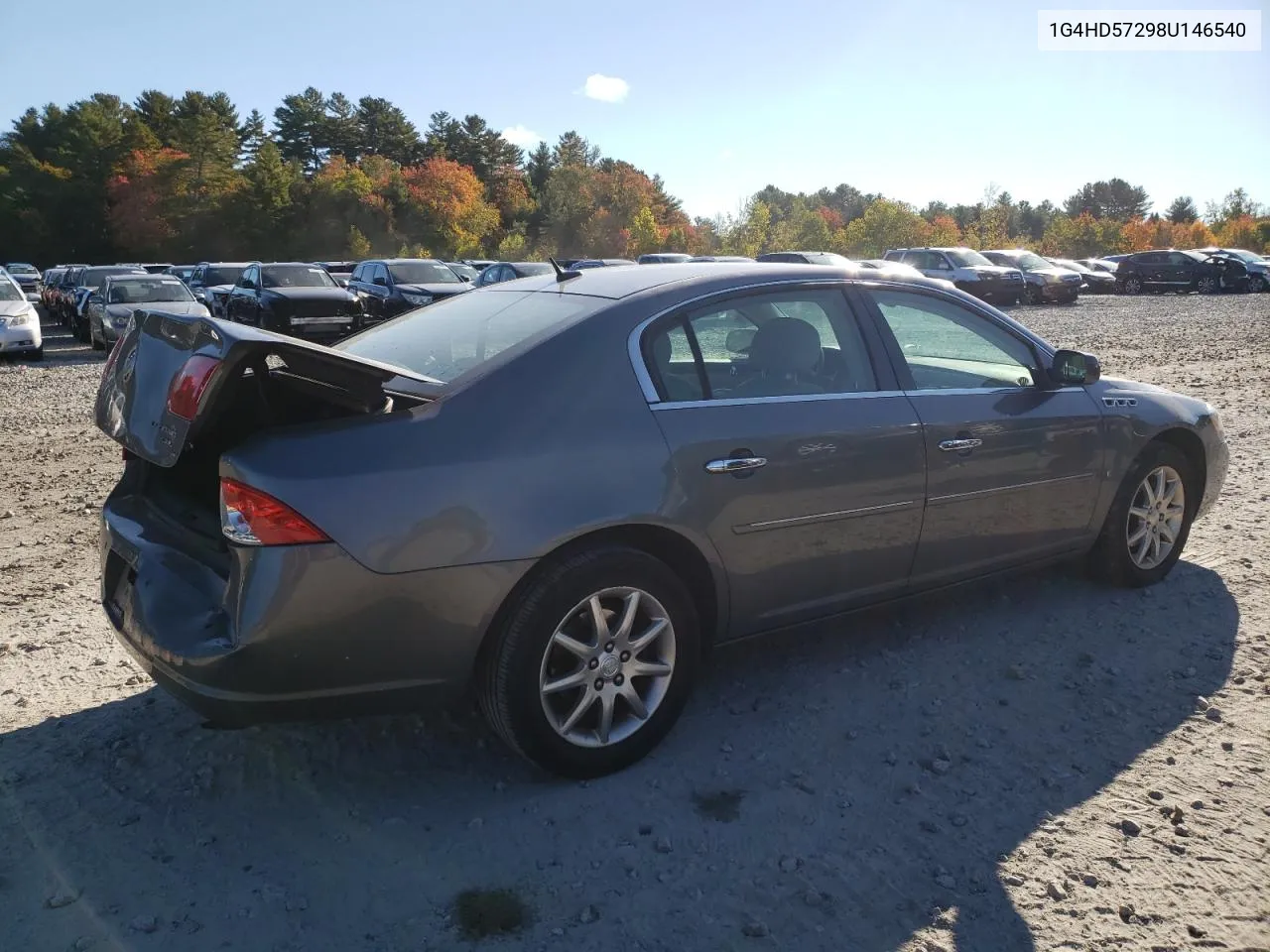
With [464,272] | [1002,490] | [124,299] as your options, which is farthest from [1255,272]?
[1002,490]

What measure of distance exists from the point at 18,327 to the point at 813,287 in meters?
16.5

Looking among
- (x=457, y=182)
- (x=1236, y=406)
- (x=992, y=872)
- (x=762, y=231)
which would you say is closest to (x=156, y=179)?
(x=457, y=182)

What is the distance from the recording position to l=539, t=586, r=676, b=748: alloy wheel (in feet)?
10.4

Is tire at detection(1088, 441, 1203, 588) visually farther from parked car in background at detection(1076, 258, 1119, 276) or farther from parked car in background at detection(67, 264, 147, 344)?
parked car in background at detection(1076, 258, 1119, 276)

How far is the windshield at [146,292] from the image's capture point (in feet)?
58.6

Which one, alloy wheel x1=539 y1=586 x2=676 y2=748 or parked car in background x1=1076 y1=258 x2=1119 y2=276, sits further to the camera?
parked car in background x1=1076 y1=258 x2=1119 y2=276

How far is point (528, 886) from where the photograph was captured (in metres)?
2.73

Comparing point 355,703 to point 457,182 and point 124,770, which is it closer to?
point 124,770

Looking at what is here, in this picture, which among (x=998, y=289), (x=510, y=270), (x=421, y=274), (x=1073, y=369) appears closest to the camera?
(x=1073, y=369)

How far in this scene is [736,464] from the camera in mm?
3416

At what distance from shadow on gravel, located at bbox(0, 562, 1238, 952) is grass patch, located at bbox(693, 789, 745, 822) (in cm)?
1

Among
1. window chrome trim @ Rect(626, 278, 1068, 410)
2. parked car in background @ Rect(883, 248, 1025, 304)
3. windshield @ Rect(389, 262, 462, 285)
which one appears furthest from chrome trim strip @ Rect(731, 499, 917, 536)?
parked car in background @ Rect(883, 248, 1025, 304)

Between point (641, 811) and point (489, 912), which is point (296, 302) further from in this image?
point (489, 912)

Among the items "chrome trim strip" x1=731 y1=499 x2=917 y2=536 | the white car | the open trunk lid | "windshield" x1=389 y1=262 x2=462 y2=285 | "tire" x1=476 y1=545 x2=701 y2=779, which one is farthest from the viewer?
"windshield" x1=389 y1=262 x2=462 y2=285
